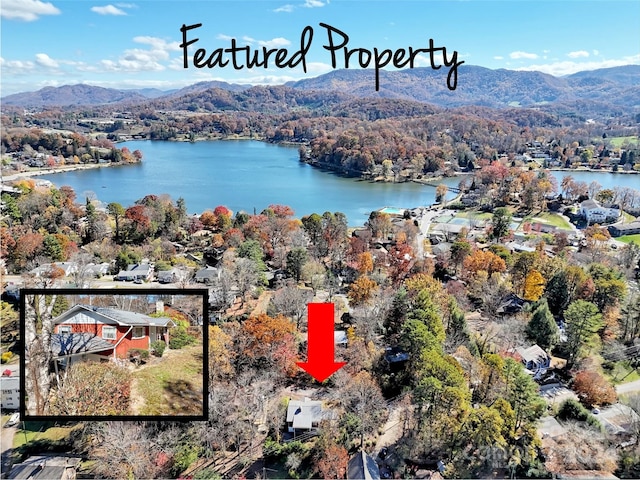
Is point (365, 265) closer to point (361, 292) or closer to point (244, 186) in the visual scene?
point (361, 292)

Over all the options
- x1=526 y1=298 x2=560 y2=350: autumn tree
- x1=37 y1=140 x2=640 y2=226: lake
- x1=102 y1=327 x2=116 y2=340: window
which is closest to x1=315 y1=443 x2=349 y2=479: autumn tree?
x1=102 y1=327 x2=116 y2=340: window

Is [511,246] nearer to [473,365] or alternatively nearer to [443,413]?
[473,365]

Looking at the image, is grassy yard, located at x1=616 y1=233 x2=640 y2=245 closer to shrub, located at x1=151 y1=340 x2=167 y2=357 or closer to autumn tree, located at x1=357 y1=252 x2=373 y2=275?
autumn tree, located at x1=357 y1=252 x2=373 y2=275

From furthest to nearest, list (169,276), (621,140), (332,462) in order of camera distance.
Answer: (621,140)
(169,276)
(332,462)

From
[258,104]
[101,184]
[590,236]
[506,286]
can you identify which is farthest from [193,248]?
[258,104]

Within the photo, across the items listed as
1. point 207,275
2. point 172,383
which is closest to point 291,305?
point 207,275

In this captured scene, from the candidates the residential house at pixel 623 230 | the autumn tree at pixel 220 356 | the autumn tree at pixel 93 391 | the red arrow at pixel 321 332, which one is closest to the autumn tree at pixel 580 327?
the red arrow at pixel 321 332

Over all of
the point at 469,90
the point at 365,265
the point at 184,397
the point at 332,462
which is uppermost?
the point at 469,90
